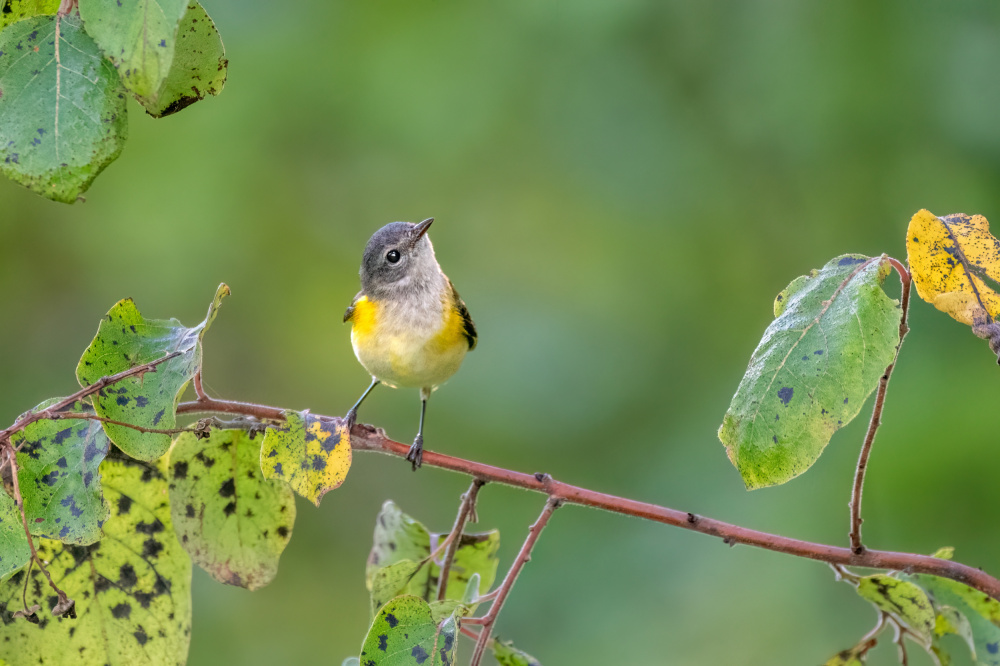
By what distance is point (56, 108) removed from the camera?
904 mm

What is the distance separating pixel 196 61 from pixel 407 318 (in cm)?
130

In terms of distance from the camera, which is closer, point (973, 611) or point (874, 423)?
point (874, 423)

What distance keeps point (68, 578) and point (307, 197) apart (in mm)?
2827

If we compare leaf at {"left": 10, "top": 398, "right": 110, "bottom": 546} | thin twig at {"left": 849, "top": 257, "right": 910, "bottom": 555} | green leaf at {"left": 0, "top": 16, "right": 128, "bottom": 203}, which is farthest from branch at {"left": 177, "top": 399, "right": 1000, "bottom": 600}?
green leaf at {"left": 0, "top": 16, "right": 128, "bottom": 203}

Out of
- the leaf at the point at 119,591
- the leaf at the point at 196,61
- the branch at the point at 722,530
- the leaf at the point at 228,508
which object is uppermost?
the leaf at the point at 196,61

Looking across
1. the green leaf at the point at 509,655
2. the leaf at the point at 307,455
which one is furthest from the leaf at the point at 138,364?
the green leaf at the point at 509,655

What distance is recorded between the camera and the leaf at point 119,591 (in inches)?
49.6

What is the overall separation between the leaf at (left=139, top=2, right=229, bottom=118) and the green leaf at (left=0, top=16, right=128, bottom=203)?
0.27 ft

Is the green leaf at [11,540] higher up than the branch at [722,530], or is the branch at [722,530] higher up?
the branch at [722,530]

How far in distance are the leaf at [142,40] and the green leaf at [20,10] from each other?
0.21 metres

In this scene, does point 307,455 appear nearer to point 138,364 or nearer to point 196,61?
point 138,364

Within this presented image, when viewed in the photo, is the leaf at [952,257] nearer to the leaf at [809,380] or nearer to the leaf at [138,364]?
the leaf at [809,380]

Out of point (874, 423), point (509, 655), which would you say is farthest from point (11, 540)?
point (874, 423)

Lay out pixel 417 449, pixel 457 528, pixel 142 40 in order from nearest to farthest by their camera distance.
→ pixel 142 40, pixel 457 528, pixel 417 449
